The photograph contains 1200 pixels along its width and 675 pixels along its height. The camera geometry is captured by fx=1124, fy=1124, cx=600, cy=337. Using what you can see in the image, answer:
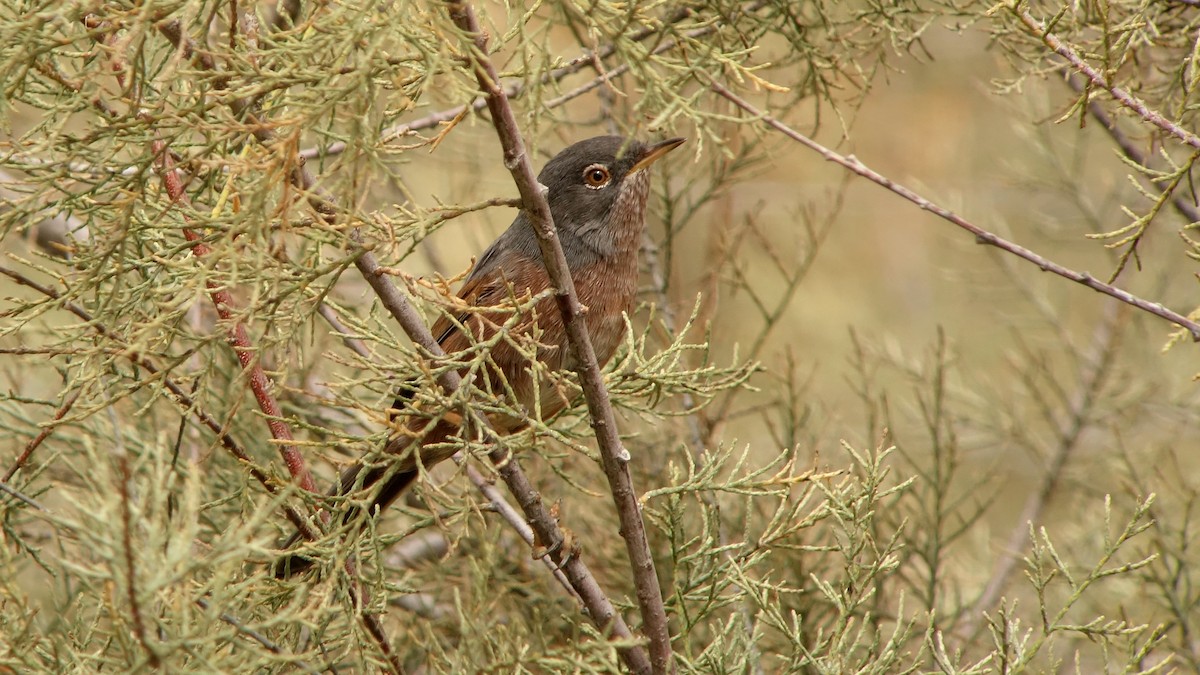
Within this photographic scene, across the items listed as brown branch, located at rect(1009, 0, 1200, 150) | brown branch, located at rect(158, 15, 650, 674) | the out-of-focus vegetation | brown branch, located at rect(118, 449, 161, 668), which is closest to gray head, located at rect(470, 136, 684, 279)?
the out-of-focus vegetation

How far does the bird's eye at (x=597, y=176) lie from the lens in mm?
4715

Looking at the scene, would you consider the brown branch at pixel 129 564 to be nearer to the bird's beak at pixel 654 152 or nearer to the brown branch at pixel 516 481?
the brown branch at pixel 516 481

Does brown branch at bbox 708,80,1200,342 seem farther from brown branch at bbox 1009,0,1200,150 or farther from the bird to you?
the bird

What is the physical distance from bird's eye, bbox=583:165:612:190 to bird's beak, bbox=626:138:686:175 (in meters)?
0.11

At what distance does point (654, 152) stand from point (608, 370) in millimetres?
875

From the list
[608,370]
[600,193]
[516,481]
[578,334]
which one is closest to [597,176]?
[600,193]

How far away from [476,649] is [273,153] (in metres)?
1.24

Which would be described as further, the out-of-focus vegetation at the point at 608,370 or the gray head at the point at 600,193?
the gray head at the point at 600,193

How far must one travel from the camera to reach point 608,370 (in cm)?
426

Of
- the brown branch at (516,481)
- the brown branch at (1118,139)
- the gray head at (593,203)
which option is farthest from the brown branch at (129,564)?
the brown branch at (1118,139)

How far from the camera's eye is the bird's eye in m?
4.71

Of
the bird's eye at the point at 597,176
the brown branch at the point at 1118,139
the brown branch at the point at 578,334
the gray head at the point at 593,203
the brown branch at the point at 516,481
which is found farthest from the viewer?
the bird's eye at the point at 597,176

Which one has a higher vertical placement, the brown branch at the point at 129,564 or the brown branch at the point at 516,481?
the brown branch at the point at 516,481

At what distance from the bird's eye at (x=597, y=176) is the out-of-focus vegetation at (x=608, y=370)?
366mm
